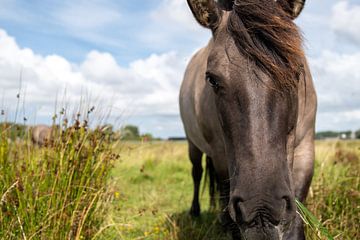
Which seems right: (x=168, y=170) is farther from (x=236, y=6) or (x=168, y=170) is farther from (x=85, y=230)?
(x=236, y=6)

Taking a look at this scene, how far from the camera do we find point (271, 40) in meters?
2.40

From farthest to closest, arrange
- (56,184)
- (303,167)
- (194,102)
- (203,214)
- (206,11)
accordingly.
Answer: (203,214), (194,102), (56,184), (303,167), (206,11)

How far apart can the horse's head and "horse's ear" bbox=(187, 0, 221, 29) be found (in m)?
0.29

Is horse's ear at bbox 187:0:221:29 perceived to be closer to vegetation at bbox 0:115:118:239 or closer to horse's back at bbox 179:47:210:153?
horse's back at bbox 179:47:210:153

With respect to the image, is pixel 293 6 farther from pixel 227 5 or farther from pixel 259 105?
pixel 259 105

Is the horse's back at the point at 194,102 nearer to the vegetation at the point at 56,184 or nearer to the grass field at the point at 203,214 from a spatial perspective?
the grass field at the point at 203,214

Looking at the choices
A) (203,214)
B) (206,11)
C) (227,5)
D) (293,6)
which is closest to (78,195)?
(206,11)

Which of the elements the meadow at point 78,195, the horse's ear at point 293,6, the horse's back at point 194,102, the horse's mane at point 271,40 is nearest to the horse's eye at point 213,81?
the horse's mane at point 271,40

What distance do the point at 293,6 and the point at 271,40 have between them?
0.55 m

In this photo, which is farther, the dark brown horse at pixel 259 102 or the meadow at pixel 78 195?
the meadow at pixel 78 195

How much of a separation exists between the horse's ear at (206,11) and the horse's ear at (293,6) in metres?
0.48

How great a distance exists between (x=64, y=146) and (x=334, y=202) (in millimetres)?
2760

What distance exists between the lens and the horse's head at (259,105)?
206 centimetres

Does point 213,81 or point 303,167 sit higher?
point 213,81
